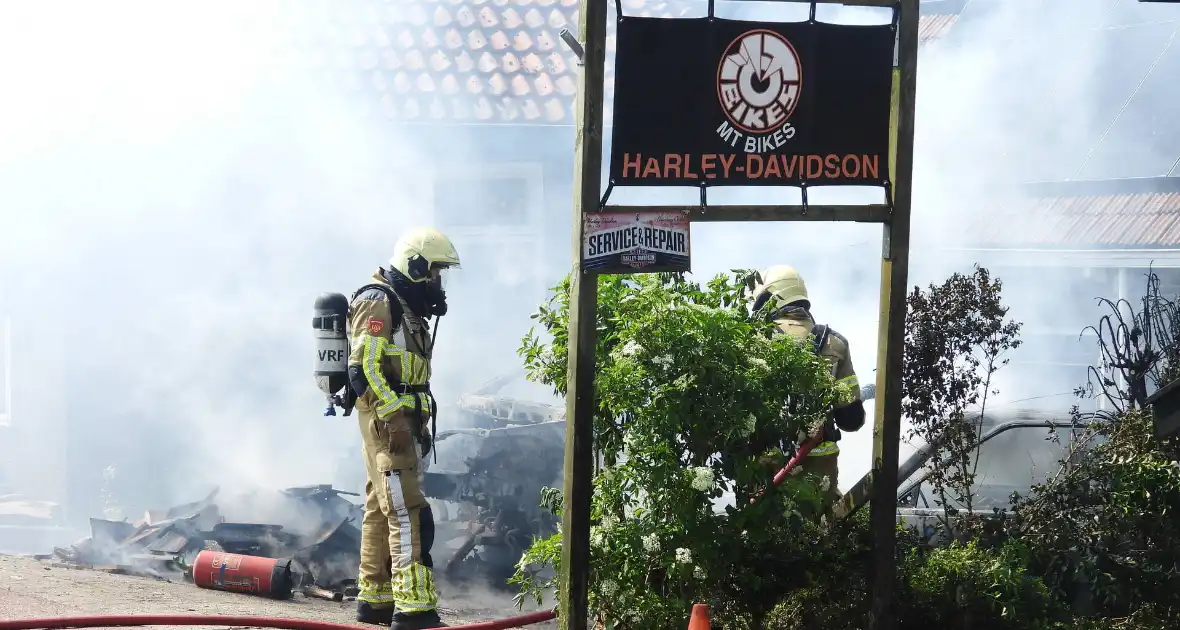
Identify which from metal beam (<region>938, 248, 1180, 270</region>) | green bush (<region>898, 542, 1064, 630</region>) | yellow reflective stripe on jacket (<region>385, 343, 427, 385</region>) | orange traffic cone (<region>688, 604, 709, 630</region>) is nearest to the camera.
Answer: orange traffic cone (<region>688, 604, 709, 630</region>)

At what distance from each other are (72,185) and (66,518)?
141 inches

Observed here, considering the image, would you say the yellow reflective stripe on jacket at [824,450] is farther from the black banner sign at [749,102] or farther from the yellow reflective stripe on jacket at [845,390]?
the black banner sign at [749,102]

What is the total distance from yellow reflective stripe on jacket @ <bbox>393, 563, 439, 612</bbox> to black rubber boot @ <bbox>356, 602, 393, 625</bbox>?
0.29 metres

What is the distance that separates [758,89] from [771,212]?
19.7 inches

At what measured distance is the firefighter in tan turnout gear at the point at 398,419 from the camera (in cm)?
644

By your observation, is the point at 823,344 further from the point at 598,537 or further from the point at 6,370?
the point at 6,370

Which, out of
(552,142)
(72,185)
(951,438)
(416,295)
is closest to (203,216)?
(72,185)

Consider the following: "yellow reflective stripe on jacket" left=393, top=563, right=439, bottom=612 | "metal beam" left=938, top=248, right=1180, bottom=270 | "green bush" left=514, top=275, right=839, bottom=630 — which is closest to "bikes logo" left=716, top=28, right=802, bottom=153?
"green bush" left=514, top=275, right=839, bottom=630

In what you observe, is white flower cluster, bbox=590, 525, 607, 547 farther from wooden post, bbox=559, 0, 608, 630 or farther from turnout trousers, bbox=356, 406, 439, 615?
turnout trousers, bbox=356, 406, 439, 615

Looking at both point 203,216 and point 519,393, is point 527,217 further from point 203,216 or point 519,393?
point 203,216

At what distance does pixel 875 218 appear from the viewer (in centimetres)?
523

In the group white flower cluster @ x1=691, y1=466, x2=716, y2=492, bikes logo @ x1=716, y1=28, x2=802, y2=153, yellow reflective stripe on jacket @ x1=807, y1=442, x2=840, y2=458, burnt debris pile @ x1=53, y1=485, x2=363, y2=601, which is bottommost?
burnt debris pile @ x1=53, y1=485, x2=363, y2=601

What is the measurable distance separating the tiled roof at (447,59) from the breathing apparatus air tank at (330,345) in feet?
24.1

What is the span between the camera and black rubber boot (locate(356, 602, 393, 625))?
6699 mm
